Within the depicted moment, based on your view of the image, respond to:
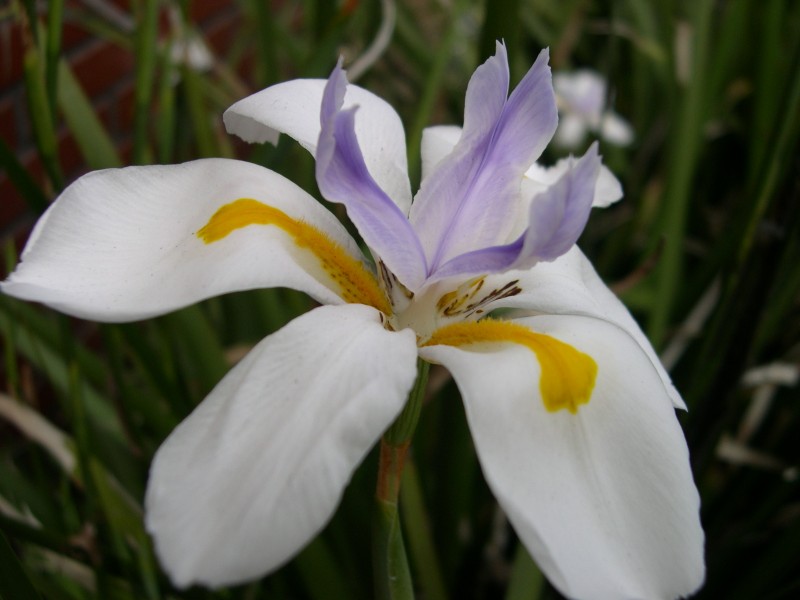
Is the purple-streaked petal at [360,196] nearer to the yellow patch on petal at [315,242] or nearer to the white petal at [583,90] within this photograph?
the yellow patch on petal at [315,242]

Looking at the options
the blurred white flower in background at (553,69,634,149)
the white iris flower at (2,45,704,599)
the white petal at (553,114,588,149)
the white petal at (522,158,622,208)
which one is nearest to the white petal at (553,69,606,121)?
the blurred white flower in background at (553,69,634,149)

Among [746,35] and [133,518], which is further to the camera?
[746,35]

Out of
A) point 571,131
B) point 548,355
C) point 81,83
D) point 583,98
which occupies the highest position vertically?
point 548,355

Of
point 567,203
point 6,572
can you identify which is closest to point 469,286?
point 567,203

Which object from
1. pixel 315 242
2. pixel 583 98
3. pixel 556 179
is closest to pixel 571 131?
pixel 583 98

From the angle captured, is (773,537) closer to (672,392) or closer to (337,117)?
(672,392)

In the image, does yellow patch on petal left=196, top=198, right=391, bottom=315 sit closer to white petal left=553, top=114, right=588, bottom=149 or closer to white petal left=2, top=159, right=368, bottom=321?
white petal left=2, top=159, right=368, bottom=321

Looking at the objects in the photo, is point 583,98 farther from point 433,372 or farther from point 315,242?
point 315,242
